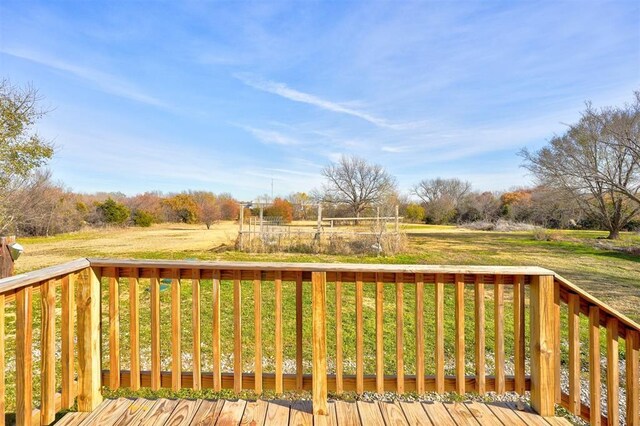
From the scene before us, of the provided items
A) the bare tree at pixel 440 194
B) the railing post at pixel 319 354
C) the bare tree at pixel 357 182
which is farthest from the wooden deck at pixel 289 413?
the bare tree at pixel 440 194

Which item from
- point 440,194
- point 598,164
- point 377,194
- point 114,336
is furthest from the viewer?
point 440,194

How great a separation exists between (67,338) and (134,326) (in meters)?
0.33

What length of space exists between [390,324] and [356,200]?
23.3m

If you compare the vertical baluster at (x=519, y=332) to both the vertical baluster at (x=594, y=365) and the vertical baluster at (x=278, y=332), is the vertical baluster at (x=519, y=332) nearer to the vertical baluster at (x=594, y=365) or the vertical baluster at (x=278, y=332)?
the vertical baluster at (x=594, y=365)

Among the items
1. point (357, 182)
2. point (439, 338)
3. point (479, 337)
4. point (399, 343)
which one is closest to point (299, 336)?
point (399, 343)

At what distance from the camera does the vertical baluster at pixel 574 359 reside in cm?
174

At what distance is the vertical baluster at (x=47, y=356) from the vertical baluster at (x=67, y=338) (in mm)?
68

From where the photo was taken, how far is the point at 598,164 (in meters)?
13.9

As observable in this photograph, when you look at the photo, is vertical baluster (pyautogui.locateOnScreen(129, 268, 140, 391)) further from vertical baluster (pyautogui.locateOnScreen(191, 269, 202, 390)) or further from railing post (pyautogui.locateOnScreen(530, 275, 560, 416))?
railing post (pyautogui.locateOnScreen(530, 275, 560, 416))

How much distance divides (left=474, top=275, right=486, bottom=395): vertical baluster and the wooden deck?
14cm

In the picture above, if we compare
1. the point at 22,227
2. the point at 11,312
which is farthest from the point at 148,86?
the point at 22,227

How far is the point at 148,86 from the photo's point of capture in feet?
32.7

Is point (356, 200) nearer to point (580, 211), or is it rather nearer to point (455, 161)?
point (455, 161)

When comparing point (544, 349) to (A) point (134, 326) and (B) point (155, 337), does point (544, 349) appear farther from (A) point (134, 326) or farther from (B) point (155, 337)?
(A) point (134, 326)
